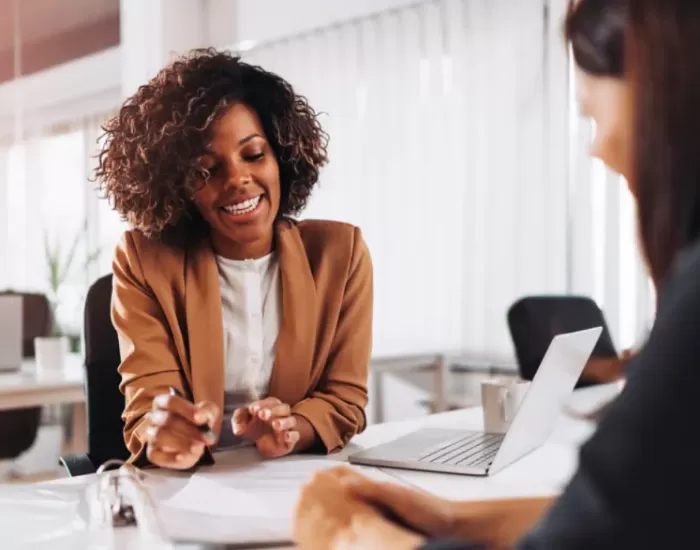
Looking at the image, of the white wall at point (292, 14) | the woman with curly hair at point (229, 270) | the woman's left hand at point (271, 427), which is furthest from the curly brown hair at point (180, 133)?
the white wall at point (292, 14)

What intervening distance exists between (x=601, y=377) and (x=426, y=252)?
3300 millimetres

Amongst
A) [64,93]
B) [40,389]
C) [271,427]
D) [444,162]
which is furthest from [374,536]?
[64,93]

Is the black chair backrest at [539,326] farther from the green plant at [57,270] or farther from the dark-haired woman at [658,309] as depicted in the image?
the green plant at [57,270]

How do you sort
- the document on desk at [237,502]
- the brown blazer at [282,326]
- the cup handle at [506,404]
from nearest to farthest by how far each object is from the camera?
the document on desk at [237,502]
the brown blazer at [282,326]
the cup handle at [506,404]

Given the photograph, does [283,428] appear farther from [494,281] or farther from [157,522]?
[494,281]

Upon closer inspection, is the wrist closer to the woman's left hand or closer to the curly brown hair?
the woman's left hand

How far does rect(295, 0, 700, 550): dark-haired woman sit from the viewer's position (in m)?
0.46

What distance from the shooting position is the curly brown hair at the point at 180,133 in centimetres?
148

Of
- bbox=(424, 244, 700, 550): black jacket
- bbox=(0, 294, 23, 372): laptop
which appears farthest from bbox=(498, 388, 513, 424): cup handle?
bbox=(0, 294, 23, 372): laptop

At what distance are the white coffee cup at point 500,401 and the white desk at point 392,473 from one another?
0.28 ft

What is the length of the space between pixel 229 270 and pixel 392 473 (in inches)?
21.3

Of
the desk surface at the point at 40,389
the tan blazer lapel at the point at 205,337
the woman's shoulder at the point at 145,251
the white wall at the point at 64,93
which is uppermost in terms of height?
the white wall at the point at 64,93

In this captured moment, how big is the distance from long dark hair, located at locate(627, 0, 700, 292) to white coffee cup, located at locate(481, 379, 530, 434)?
3.30ft

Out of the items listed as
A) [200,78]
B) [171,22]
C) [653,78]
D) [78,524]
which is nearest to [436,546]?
[653,78]
